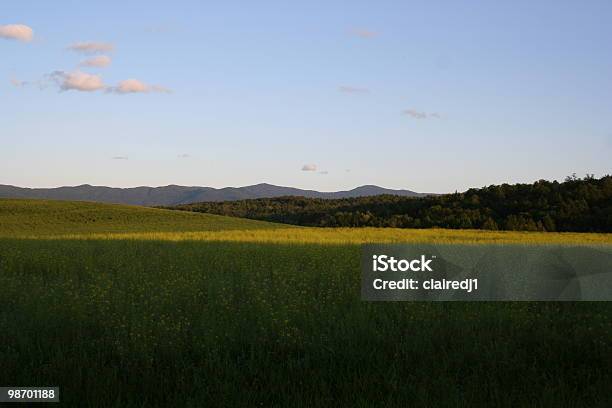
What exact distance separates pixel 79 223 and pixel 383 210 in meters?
45.1

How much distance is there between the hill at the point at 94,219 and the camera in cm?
4685

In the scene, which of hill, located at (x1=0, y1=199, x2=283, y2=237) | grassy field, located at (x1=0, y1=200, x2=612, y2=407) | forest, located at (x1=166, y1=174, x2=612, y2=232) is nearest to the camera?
grassy field, located at (x1=0, y1=200, x2=612, y2=407)

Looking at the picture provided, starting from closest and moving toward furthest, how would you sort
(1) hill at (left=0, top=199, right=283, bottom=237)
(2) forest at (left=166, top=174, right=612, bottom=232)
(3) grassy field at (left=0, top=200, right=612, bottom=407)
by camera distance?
(3) grassy field at (left=0, top=200, right=612, bottom=407) → (1) hill at (left=0, top=199, right=283, bottom=237) → (2) forest at (left=166, top=174, right=612, bottom=232)

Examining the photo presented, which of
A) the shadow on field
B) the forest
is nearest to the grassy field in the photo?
the shadow on field

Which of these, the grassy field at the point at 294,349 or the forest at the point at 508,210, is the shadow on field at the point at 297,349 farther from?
the forest at the point at 508,210

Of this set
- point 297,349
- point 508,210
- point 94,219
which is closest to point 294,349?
point 297,349

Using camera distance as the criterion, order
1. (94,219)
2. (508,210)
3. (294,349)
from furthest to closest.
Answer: (508,210)
(94,219)
(294,349)

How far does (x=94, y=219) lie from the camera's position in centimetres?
5322

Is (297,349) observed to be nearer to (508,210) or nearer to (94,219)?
(94,219)

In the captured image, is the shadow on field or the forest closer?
the shadow on field

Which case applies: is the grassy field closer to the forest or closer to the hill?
the hill

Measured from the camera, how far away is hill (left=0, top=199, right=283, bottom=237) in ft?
154

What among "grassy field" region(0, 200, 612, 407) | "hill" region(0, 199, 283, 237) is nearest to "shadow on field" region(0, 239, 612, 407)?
"grassy field" region(0, 200, 612, 407)

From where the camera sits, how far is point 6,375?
681 cm
